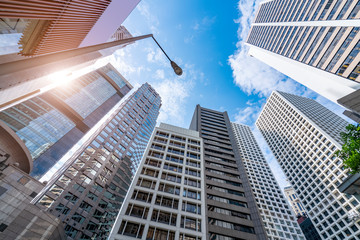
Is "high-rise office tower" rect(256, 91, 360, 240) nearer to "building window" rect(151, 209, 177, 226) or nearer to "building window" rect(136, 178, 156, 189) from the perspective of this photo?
"building window" rect(151, 209, 177, 226)

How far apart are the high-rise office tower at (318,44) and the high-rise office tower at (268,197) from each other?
53123 millimetres

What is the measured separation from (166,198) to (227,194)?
16.4 metres

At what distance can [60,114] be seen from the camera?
194 ft

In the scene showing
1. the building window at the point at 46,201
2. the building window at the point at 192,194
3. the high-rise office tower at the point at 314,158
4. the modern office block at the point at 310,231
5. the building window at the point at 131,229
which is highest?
the high-rise office tower at the point at 314,158

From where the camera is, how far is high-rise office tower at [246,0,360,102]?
112 feet

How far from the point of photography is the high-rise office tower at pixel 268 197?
208ft

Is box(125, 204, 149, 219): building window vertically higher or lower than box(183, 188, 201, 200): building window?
lower

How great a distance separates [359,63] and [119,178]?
71625 mm

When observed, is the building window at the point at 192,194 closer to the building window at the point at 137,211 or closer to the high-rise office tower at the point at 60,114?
the building window at the point at 137,211

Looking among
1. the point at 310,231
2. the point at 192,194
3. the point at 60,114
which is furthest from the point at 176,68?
the point at 310,231

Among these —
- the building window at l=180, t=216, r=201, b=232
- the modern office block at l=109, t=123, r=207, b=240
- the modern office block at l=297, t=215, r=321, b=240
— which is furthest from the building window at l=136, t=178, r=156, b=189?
the modern office block at l=297, t=215, r=321, b=240

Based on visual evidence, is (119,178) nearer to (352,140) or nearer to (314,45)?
(352,140)

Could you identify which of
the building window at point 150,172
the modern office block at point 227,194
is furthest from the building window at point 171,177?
the modern office block at point 227,194

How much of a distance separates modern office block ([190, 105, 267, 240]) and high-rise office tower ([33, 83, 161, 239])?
31.6 meters
